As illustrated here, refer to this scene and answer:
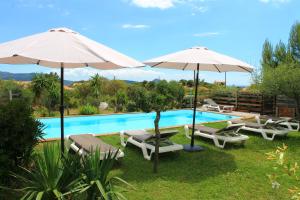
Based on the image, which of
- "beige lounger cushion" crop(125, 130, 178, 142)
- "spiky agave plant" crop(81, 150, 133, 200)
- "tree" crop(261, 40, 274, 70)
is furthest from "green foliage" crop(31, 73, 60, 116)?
"tree" crop(261, 40, 274, 70)

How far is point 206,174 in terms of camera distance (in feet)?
20.8

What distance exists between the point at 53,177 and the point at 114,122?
38.8ft

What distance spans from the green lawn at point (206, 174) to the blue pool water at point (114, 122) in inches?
219

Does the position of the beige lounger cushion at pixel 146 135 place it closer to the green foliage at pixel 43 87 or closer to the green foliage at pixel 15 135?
the green foliage at pixel 15 135

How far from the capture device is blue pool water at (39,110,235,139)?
13531mm

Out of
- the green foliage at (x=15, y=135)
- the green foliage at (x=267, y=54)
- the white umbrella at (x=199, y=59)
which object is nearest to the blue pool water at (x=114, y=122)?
the white umbrella at (x=199, y=59)

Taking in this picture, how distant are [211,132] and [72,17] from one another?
22.6 ft

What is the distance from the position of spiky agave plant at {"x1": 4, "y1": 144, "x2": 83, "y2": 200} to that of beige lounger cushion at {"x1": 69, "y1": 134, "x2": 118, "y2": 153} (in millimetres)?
2305

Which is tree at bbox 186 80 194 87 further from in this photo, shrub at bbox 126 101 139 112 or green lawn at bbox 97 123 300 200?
green lawn at bbox 97 123 300 200

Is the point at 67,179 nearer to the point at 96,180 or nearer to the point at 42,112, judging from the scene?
the point at 96,180

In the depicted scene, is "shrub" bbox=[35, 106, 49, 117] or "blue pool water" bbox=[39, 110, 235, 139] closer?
"blue pool water" bbox=[39, 110, 235, 139]

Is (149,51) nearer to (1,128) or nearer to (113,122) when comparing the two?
(113,122)

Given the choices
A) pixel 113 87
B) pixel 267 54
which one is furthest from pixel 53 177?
pixel 267 54

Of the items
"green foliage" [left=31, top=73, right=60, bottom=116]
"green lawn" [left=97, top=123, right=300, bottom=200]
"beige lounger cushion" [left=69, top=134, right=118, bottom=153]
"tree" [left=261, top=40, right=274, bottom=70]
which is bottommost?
"green lawn" [left=97, top=123, right=300, bottom=200]
